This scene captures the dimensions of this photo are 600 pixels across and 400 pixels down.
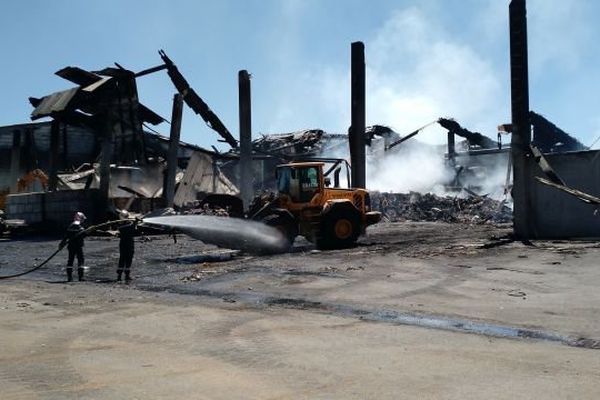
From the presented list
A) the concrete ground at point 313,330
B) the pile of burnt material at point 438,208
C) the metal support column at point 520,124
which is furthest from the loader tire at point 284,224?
the pile of burnt material at point 438,208

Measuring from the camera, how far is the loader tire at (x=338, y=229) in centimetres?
1709

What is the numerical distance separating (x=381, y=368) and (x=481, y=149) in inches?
1578

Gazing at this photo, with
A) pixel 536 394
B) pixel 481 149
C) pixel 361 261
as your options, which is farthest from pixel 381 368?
pixel 481 149

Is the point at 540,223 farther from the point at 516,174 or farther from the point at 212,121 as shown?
the point at 212,121

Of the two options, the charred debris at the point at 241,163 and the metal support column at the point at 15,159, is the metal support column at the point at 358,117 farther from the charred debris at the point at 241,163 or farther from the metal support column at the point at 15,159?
the metal support column at the point at 15,159

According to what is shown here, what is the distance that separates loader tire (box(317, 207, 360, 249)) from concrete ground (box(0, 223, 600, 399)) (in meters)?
2.16

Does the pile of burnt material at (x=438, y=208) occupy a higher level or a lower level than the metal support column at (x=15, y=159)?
lower

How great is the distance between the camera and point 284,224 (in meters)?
16.7

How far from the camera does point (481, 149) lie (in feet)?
143

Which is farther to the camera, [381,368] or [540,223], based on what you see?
[540,223]

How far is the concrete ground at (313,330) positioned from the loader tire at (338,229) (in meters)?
2.16

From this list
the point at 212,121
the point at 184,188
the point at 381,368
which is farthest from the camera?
the point at 212,121

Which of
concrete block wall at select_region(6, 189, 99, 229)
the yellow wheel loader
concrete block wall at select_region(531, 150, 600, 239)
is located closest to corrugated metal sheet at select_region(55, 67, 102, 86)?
concrete block wall at select_region(6, 189, 99, 229)

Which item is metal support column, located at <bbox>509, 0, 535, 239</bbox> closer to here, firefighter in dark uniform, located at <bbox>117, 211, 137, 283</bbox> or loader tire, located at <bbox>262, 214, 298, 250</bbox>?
loader tire, located at <bbox>262, 214, 298, 250</bbox>
